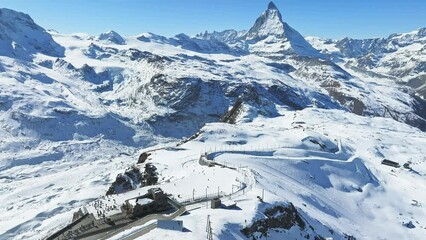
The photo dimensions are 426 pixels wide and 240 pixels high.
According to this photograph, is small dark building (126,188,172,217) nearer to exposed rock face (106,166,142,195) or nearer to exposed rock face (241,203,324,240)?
exposed rock face (241,203,324,240)

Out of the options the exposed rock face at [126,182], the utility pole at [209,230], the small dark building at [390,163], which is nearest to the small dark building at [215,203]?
the utility pole at [209,230]

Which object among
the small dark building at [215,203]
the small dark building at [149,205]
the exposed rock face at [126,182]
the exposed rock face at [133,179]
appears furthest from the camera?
the exposed rock face at [126,182]

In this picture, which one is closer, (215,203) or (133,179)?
(215,203)

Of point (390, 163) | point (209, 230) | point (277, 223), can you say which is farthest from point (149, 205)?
point (390, 163)

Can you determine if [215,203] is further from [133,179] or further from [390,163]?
[390,163]

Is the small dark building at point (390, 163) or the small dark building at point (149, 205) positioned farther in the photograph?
the small dark building at point (390, 163)

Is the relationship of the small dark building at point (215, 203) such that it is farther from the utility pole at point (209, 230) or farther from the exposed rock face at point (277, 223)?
the utility pole at point (209, 230)

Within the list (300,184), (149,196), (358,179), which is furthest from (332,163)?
(149,196)

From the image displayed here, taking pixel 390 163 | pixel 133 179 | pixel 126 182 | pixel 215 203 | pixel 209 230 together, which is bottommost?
pixel 390 163

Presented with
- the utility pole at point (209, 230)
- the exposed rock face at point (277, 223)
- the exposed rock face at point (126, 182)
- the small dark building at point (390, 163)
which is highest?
the utility pole at point (209, 230)

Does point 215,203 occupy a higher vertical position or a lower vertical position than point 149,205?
higher

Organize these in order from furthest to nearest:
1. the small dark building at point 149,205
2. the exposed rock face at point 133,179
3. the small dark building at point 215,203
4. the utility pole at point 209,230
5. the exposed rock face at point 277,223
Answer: the exposed rock face at point 133,179
the small dark building at point 215,203
the small dark building at point 149,205
the exposed rock face at point 277,223
the utility pole at point 209,230
